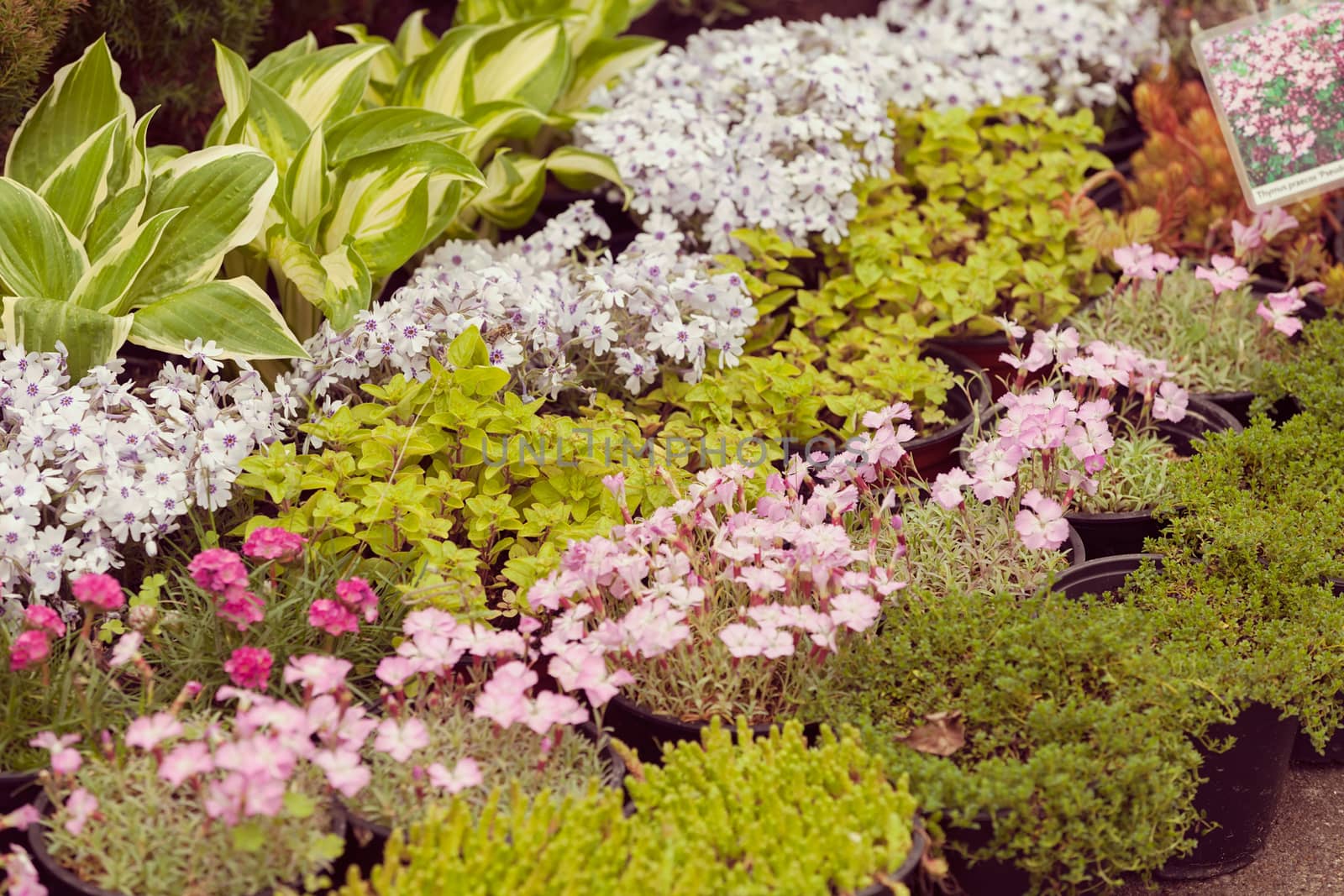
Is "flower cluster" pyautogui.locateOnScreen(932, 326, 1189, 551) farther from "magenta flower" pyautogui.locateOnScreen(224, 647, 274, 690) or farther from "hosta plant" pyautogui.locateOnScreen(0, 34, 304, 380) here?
"hosta plant" pyautogui.locateOnScreen(0, 34, 304, 380)

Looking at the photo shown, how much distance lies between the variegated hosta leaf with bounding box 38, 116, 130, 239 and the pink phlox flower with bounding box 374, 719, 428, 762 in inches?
46.2

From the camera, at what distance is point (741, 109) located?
3145 mm

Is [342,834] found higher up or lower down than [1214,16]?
lower down

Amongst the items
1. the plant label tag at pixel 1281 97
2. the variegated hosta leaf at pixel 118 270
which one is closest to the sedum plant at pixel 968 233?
the plant label tag at pixel 1281 97

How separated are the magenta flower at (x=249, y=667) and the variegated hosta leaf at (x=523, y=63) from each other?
5.49ft

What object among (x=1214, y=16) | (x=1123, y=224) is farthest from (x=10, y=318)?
(x=1214, y=16)

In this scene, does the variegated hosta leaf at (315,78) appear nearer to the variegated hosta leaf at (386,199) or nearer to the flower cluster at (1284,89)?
the variegated hosta leaf at (386,199)

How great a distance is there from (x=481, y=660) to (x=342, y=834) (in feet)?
1.13

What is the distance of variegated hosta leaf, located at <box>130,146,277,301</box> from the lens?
2305 millimetres

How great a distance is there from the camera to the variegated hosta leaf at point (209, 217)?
7.56ft

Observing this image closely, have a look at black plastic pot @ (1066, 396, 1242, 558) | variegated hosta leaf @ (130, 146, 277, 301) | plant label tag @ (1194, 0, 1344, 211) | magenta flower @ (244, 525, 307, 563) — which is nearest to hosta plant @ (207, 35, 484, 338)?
variegated hosta leaf @ (130, 146, 277, 301)

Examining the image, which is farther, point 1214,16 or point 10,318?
point 1214,16

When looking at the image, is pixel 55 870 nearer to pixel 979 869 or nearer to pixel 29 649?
pixel 29 649

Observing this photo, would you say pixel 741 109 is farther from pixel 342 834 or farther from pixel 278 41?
pixel 342 834
